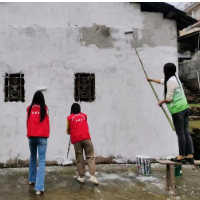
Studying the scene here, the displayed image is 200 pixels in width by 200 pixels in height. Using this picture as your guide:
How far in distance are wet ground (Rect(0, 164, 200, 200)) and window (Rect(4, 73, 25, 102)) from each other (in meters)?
1.76

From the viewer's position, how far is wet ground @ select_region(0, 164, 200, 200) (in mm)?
3752

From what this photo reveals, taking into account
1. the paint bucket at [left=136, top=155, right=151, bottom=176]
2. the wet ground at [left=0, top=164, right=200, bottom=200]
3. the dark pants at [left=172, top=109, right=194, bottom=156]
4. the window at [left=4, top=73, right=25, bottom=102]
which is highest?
the window at [left=4, top=73, right=25, bottom=102]

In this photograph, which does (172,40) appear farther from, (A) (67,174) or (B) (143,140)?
(A) (67,174)

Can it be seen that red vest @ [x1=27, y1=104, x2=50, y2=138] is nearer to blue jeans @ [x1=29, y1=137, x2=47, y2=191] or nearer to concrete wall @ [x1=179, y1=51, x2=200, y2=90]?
blue jeans @ [x1=29, y1=137, x2=47, y2=191]

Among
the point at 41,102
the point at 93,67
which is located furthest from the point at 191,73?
the point at 41,102

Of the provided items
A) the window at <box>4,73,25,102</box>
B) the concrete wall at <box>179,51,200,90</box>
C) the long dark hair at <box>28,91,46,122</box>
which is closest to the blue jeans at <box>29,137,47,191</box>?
the long dark hair at <box>28,91,46,122</box>

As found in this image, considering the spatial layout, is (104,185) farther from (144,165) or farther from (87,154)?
(144,165)

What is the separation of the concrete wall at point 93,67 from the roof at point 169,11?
19cm

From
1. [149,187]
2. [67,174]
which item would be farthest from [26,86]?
[149,187]

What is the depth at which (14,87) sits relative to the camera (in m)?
5.50

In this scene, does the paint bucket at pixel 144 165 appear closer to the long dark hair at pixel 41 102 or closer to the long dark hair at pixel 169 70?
the long dark hair at pixel 169 70

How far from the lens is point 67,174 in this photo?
16.2 feet

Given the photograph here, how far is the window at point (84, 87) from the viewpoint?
5.64 metres

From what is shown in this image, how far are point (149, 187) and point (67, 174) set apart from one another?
186 centimetres
